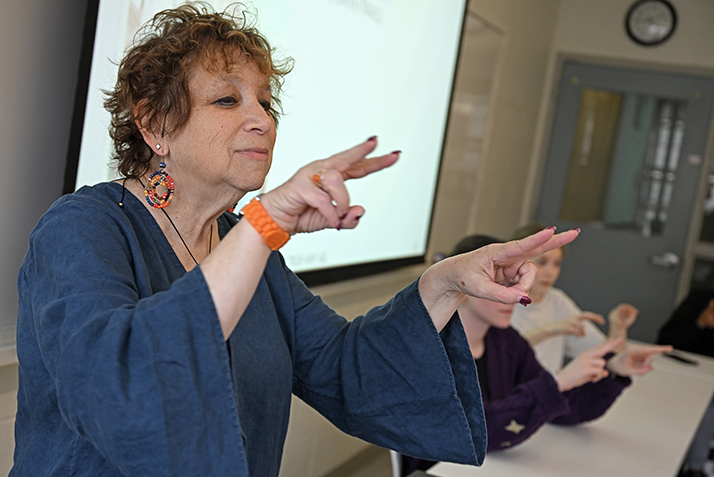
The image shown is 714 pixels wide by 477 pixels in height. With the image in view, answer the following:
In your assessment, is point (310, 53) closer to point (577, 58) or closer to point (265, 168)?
point (265, 168)

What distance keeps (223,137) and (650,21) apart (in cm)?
489

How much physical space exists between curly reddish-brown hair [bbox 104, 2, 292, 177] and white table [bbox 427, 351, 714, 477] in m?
1.08

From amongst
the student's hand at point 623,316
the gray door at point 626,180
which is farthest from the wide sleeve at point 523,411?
the gray door at point 626,180

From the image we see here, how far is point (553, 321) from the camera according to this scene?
321cm

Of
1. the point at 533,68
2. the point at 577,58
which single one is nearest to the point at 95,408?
the point at 533,68

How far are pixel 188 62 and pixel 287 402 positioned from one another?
22.2 inches

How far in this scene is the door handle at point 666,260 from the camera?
16.7ft

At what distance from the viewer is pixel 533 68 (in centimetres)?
495

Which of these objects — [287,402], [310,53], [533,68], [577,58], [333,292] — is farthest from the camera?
[577,58]

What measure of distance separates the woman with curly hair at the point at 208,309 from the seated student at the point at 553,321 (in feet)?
4.68

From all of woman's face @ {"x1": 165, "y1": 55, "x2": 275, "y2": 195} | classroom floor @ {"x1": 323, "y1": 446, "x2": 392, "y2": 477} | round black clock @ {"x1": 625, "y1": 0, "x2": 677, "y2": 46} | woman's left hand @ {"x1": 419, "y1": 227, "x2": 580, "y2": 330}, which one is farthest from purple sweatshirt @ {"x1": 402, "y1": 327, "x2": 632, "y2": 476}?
round black clock @ {"x1": 625, "y1": 0, "x2": 677, "y2": 46}

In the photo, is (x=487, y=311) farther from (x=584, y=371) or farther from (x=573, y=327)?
(x=573, y=327)

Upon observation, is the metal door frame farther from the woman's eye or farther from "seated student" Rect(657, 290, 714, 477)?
the woman's eye

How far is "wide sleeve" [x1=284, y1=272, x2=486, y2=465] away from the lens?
110cm
